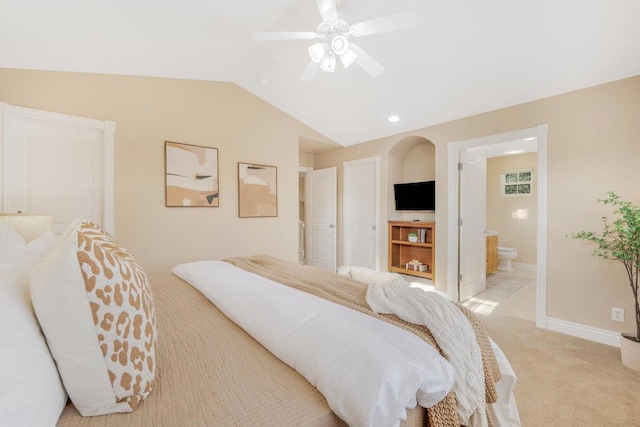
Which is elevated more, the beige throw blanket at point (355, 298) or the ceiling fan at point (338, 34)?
the ceiling fan at point (338, 34)

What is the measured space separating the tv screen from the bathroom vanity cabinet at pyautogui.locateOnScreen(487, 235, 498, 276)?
1713 millimetres

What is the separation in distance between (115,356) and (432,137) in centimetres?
394

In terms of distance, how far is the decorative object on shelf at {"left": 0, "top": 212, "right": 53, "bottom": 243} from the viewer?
190cm

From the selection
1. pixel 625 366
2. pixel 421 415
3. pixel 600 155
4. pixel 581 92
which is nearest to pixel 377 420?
pixel 421 415

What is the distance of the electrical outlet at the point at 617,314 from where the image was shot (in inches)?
95.4

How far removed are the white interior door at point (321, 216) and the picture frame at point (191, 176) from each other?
223 centimetres

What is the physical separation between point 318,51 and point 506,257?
5.23 meters

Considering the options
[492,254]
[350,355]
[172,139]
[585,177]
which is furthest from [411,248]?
[350,355]

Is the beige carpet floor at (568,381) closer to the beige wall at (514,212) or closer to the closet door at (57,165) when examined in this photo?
the beige wall at (514,212)

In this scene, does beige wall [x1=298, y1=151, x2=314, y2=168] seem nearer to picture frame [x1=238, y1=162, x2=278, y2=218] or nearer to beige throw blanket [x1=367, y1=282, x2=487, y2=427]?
picture frame [x1=238, y1=162, x2=278, y2=218]

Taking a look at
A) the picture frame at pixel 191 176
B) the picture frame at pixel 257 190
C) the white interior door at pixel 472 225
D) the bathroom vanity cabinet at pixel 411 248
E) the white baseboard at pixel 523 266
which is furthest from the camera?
the white baseboard at pixel 523 266

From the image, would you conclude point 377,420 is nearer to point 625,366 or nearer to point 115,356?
point 115,356

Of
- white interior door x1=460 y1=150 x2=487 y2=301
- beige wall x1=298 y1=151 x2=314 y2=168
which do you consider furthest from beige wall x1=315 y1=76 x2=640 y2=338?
beige wall x1=298 y1=151 x2=314 y2=168

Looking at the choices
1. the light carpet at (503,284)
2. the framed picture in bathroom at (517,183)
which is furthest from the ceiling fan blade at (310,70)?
the framed picture in bathroom at (517,183)
